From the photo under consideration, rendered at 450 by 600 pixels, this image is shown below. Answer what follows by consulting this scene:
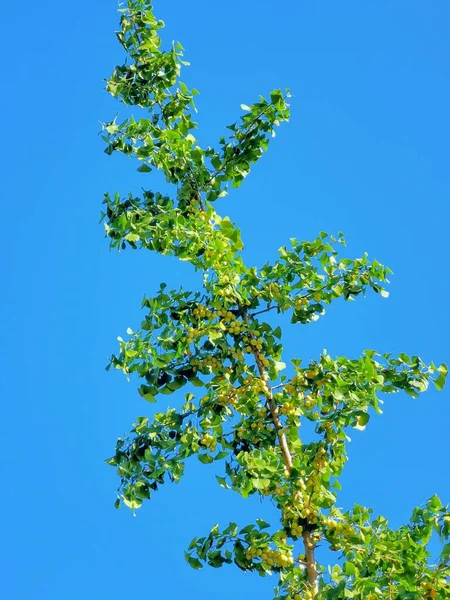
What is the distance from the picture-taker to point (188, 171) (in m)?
4.21

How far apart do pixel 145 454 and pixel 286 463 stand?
62cm


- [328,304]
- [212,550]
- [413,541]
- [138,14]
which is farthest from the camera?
[138,14]

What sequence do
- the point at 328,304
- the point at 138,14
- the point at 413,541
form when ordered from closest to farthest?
the point at 413,541
the point at 328,304
the point at 138,14

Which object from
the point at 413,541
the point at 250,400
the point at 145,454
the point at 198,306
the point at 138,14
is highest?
the point at 138,14

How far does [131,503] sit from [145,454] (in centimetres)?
22

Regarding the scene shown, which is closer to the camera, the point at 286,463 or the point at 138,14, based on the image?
the point at 286,463

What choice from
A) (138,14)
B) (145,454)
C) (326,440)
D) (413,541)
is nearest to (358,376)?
(326,440)

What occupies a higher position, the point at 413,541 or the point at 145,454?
the point at 145,454

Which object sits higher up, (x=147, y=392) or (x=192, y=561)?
(x=147, y=392)

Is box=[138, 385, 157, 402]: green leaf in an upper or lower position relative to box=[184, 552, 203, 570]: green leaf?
upper

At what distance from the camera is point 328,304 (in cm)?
403

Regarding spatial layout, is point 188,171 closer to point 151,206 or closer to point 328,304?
point 151,206

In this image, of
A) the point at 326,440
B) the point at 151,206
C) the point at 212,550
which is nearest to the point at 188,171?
the point at 151,206

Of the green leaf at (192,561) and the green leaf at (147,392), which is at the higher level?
the green leaf at (147,392)
